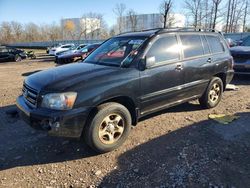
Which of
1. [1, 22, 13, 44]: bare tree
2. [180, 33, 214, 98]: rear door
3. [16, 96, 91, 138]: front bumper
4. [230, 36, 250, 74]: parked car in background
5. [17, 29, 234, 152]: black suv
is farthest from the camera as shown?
[1, 22, 13, 44]: bare tree

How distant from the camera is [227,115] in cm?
577

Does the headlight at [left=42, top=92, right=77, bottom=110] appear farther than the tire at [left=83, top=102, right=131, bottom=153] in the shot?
No

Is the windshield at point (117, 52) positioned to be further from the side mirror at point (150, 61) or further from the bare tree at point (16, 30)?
the bare tree at point (16, 30)

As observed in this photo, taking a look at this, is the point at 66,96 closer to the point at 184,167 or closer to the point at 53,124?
the point at 53,124

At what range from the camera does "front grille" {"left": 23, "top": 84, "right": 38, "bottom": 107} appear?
3923 millimetres

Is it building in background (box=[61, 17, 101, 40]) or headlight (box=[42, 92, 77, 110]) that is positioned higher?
building in background (box=[61, 17, 101, 40])

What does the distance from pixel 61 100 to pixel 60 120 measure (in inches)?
11.0

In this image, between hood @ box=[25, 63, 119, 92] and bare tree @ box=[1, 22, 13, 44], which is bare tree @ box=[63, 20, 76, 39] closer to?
bare tree @ box=[1, 22, 13, 44]

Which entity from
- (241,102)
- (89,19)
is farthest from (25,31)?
(241,102)

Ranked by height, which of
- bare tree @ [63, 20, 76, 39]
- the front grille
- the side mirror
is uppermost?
bare tree @ [63, 20, 76, 39]

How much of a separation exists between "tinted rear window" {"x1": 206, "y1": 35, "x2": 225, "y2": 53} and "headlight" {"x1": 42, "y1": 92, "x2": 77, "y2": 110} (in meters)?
3.70

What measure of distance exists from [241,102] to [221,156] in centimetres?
325

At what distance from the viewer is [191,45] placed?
5488mm

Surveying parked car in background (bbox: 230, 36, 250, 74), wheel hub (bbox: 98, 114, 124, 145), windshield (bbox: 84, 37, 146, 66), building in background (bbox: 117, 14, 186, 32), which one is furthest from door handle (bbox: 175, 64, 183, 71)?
building in background (bbox: 117, 14, 186, 32)
